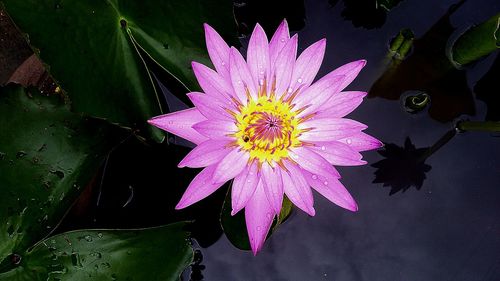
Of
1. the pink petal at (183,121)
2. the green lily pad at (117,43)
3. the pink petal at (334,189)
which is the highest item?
the pink petal at (334,189)

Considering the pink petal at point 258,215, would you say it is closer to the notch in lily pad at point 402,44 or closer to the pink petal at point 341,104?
the pink petal at point 341,104

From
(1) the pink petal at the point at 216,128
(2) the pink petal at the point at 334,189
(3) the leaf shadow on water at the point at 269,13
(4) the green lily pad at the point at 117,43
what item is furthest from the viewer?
(3) the leaf shadow on water at the point at 269,13

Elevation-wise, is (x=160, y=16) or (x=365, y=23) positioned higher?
(x=365, y=23)

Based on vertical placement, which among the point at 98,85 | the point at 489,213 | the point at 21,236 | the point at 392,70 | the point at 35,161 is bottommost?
the point at 21,236

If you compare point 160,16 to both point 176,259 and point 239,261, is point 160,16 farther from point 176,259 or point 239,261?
point 239,261

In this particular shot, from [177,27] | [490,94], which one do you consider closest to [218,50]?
[177,27]

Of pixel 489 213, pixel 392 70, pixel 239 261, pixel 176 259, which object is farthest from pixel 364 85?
pixel 176 259

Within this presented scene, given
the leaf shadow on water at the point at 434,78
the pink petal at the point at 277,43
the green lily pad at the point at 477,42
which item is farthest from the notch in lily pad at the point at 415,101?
the pink petal at the point at 277,43
